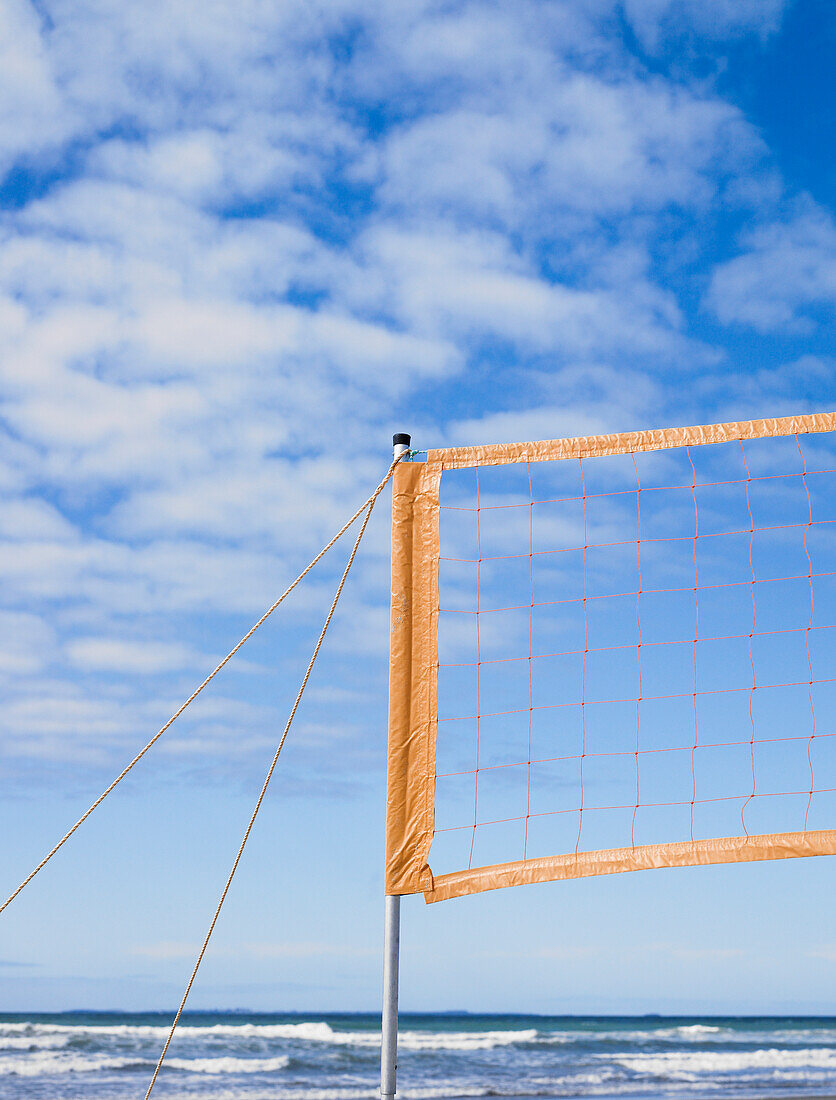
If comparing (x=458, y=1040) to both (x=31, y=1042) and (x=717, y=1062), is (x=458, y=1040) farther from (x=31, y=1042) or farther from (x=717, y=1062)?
(x=31, y=1042)

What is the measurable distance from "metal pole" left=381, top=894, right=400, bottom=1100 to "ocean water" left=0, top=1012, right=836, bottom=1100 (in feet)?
31.6

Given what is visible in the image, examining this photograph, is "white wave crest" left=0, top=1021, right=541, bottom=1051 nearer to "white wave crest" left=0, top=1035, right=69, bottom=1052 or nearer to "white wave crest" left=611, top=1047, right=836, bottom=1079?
"white wave crest" left=0, top=1035, right=69, bottom=1052

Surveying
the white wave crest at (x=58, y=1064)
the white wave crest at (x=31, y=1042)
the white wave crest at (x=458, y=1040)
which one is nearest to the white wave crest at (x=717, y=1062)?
the white wave crest at (x=458, y=1040)

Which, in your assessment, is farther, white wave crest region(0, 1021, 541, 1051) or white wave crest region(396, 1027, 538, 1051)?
white wave crest region(396, 1027, 538, 1051)

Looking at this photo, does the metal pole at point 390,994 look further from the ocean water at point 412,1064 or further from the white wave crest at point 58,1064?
the white wave crest at point 58,1064

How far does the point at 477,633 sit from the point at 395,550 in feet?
1.68

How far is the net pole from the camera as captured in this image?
11.1 ft

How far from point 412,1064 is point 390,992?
511 inches

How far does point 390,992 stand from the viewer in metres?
3.42

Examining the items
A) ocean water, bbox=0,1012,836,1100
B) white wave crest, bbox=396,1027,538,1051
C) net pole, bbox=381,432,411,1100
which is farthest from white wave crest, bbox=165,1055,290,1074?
net pole, bbox=381,432,411,1100

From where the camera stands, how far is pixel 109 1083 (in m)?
13.0

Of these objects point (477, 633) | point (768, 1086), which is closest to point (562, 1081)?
point (768, 1086)

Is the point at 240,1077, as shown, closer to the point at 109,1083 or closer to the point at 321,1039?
the point at 109,1083

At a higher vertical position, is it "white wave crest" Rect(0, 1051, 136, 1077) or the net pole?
the net pole
